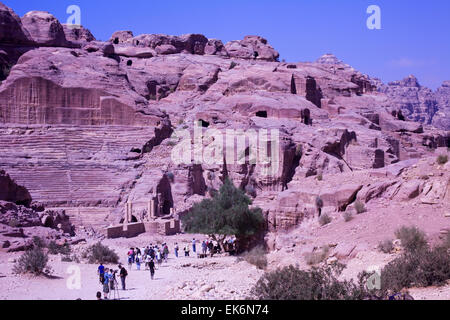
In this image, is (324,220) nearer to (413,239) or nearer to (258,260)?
(258,260)

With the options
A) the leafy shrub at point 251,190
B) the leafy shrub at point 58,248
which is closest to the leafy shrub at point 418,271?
the leafy shrub at point 58,248

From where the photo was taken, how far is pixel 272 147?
42500mm

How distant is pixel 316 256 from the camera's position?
1681 cm

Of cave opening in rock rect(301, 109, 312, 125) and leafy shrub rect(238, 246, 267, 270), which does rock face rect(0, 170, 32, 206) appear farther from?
cave opening in rock rect(301, 109, 312, 125)

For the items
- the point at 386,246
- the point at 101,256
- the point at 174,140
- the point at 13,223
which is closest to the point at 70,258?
the point at 101,256

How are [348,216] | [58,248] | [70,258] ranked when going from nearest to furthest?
1. [348,216]
2. [70,258]
3. [58,248]

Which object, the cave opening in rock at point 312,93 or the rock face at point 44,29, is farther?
the rock face at point 44,29

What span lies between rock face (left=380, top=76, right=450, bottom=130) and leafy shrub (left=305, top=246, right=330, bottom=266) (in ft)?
404

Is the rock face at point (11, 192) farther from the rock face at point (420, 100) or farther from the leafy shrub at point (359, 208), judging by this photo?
the rock face at point (420, 100)

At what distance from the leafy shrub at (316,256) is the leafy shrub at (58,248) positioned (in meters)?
12.7

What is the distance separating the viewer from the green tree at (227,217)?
26578 millimetres

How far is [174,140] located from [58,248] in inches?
844

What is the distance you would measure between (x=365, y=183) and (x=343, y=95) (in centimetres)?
5414

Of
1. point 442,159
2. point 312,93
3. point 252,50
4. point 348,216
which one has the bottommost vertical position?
point 348,216
